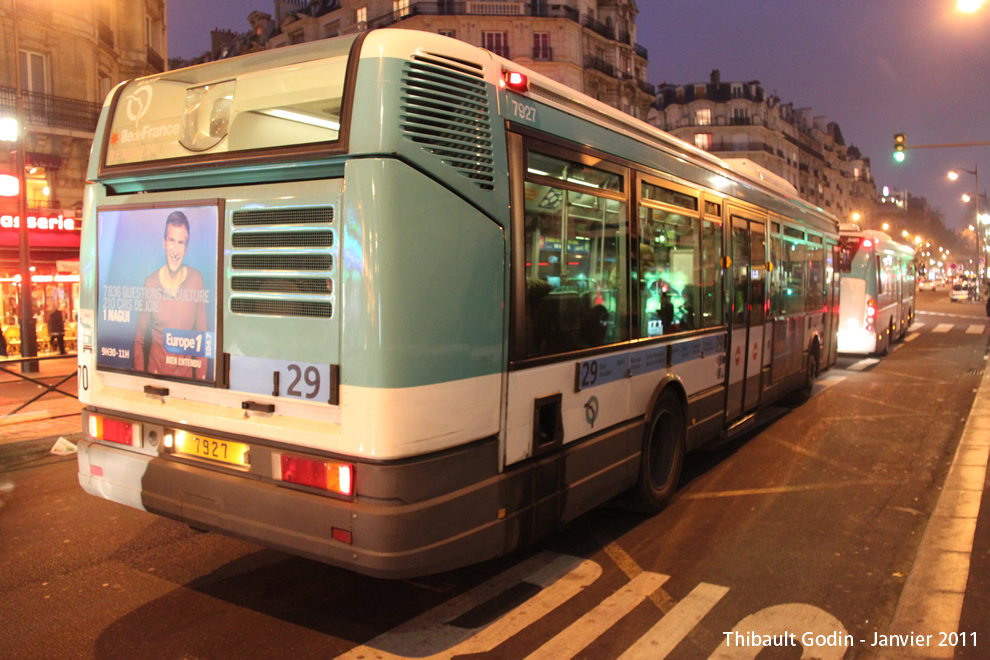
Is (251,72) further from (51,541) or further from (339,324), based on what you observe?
(51,541)

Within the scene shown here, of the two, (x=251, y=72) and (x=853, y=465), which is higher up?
(x=251, y=72)

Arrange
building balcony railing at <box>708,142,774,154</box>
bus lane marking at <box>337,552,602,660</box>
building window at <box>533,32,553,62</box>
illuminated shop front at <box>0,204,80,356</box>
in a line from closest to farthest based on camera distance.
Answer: bus lane marking at <box>337,552,602,660</box> → illuminated shop front at <box>0,204,80,356</box> → building window at <box>533,32,553,62</box> → building balcony railing at <box>708,142,774,154</box>

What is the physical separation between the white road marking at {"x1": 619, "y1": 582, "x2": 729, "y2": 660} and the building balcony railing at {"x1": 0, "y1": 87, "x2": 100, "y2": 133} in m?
21.5

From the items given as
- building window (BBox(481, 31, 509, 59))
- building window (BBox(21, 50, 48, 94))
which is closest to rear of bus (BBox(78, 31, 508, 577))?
building window (BBox(21, 50, 48, 94))

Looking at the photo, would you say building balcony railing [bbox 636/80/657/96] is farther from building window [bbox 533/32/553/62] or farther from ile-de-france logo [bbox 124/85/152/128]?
ile-de-france logo [bbox 124/85/152/128]

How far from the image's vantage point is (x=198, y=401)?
4.15 m

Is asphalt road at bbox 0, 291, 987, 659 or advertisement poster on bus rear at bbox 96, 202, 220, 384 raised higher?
advertisement poster on bus rear at bbox 96, 202, 220, 384

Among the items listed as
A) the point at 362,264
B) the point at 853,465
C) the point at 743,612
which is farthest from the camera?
the point at 853,465

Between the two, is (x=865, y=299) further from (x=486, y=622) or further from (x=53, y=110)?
(x=53, y=110)

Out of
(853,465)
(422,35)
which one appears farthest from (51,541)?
(853,465)

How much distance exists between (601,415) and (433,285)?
2.02m

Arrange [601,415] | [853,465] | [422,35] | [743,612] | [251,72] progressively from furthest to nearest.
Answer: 1. [853,465]
2. [601,415]
3. [743,612]
4. [251,72]
5. [422,35]

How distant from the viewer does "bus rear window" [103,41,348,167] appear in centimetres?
371

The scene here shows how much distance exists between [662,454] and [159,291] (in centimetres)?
419
